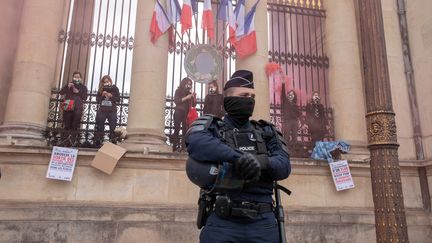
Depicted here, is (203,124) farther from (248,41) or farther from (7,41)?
(7,41)

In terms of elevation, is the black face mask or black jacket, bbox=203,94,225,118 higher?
black jacket, bbox=203,94,225,118

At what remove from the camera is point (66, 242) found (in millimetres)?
7992

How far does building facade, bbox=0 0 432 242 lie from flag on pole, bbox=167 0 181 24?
47 centimetres

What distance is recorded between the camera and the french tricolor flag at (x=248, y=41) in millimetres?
10414

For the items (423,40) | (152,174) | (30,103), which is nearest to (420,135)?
(423,40)

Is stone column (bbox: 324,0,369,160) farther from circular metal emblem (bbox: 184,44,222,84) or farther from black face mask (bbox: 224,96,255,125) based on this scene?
black face mask (bbox: 224,96,255,125)

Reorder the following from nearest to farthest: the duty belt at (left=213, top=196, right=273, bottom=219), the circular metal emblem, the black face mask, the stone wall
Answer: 1. the duty belt at (left=213, top=196, right=273, bottom=219)
2. the black face mask
3. the stone wall
4. the circular metal emblem

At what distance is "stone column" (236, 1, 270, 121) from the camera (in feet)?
33.5

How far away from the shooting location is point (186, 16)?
1012 centimetres

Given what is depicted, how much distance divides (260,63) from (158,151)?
140 inches

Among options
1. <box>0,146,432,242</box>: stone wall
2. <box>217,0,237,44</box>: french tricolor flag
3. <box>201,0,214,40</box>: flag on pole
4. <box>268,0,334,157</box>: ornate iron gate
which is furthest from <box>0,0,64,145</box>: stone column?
<box>268,0,334,157</box>: ornate iron gate

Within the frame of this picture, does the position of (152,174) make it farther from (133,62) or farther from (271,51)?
(271,51)

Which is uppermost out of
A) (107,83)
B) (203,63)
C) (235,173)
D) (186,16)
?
(186,16)

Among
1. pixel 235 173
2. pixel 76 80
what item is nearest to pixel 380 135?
pixel 235 173
